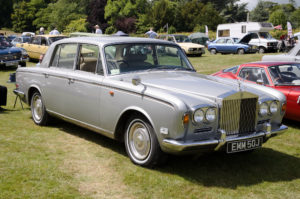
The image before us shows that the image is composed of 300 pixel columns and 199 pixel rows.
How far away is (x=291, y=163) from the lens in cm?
541

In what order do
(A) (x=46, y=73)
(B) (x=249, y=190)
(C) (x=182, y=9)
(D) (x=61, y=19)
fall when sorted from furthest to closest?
(C) (x=182, y=9), (D) (x=61, y=19), (A) (x=46, y=73), (B) (x=249, y=190)

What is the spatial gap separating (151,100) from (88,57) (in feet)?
6.09

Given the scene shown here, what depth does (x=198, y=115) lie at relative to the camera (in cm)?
442

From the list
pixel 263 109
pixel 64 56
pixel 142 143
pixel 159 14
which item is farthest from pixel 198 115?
pixel 159 14

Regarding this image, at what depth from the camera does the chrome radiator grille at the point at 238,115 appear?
4605 mm

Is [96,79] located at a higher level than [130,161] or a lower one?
higher

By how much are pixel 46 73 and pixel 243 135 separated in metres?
3.79

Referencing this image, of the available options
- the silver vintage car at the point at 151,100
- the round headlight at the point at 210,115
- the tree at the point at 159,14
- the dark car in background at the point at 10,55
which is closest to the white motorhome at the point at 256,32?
the dark car in background at the point at 10,55

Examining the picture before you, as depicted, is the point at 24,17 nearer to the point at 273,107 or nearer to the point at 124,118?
the point at 124,118

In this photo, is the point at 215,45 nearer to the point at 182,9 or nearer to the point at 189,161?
the point at 189,161

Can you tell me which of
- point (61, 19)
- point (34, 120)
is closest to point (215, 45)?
point (34, 120)

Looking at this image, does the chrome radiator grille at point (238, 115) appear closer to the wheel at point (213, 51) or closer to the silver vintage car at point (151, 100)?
the silver vintage car at point (151, 100)

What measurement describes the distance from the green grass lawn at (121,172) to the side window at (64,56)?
1.26 m

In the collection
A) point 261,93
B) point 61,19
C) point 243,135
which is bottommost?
point 243,135
